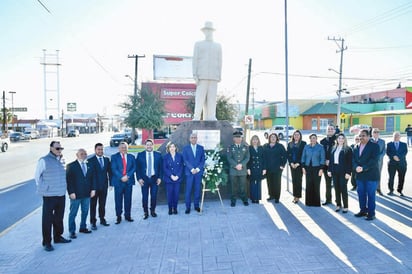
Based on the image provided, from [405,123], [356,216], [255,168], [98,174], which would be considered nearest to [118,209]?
[98,174]

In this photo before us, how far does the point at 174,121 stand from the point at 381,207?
18.5 meters

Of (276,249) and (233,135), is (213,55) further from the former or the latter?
(276,249)

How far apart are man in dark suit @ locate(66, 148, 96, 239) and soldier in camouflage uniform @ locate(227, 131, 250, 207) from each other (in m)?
3.10

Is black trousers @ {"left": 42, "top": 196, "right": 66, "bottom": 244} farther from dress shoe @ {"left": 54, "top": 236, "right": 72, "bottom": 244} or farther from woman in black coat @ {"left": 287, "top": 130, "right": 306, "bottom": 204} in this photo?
woman in black coat @ {"left": 287, "top": 130, "right": 306, "bottom": 204}

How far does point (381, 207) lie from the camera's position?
5.83 metres

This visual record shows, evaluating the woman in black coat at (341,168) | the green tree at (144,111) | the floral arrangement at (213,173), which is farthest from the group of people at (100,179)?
the green tree at (144,111)

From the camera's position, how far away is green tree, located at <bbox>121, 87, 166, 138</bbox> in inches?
631

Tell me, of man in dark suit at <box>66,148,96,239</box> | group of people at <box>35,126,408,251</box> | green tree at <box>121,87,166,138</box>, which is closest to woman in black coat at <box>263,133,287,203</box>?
group of people at <box>35,126,408,251</box>

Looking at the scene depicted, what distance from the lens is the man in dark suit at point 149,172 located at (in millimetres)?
5363

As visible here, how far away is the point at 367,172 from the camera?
507 centimetres

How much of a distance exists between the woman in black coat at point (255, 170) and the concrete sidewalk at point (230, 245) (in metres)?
0.73

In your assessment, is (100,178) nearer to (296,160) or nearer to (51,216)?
(51,216)

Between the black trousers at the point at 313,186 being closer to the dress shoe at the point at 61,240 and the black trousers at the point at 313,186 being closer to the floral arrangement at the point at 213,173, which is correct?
the floral arrangement at the point at 213,173

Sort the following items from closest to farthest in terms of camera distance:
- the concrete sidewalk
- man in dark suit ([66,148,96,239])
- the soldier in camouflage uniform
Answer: the concrete sidewalk, man in dark suit ([66,148,96,239]), the soldier in camouflage uniform
